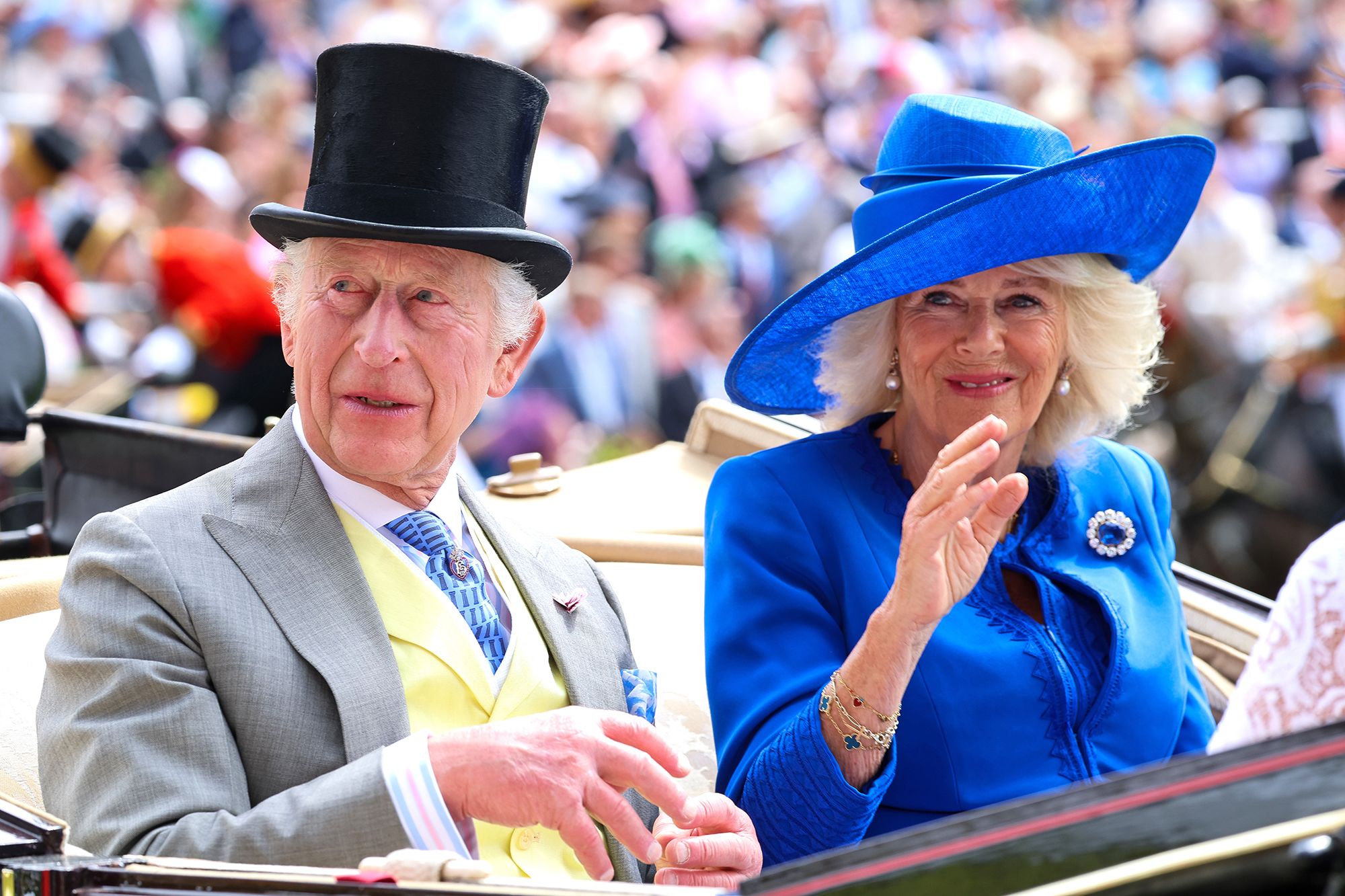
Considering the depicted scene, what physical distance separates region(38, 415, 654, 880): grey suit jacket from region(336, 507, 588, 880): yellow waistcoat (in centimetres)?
5

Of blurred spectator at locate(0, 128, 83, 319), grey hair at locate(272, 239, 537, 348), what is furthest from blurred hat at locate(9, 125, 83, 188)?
grey hair at locate(272, 239, 537, 348)

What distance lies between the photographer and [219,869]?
117 centimetres

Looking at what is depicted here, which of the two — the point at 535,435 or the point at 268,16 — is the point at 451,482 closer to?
the point at 535,435

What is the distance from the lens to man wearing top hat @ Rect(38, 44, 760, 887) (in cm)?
145

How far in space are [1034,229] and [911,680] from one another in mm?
640

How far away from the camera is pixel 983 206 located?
1960mm

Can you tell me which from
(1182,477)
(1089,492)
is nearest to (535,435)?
(1182,477)

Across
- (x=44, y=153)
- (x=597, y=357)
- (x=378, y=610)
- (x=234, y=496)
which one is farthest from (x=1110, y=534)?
(x=44, y=153)

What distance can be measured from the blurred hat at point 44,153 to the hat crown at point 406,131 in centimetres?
443

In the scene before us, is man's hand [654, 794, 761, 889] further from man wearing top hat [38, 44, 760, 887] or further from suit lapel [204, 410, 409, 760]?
suit lapel [204, 410, 409, 760]

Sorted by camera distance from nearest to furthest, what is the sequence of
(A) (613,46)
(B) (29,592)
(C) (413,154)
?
(C) (413,154), (B) (29,592), (A) (613,46)

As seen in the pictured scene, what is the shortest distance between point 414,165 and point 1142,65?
827 centimetres

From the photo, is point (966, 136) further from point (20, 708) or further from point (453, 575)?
point (20, 708)

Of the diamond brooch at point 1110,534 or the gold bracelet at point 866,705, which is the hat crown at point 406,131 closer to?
the gold bracelet at point 866,705
